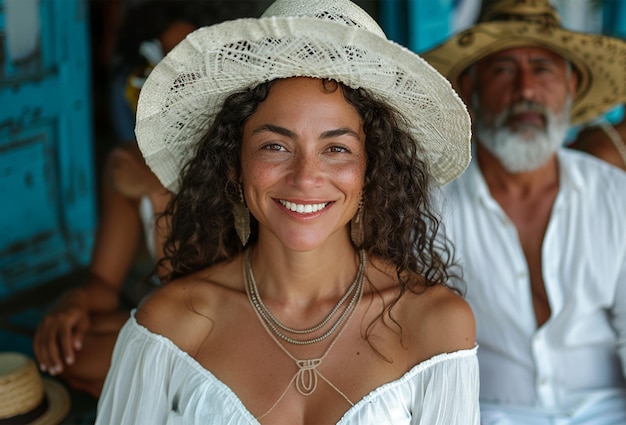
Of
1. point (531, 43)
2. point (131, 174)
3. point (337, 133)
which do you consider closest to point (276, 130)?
point (337, 133)

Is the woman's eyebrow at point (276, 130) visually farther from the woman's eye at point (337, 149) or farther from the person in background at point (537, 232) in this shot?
the person in background at point (537, 232)

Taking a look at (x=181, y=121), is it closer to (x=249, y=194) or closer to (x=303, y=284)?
(x=249, y=194)

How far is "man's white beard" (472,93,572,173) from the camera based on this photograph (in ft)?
10.6

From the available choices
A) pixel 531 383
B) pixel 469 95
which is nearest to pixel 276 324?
pixel 531 383

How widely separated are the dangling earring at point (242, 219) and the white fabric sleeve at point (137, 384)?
0.40m

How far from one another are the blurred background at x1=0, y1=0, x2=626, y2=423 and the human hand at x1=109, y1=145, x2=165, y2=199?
469 millimetres

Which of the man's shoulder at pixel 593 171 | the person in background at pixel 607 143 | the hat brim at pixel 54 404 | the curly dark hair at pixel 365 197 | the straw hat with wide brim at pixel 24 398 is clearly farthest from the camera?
the person in background at pixel 607 143

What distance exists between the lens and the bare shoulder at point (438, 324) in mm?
2275

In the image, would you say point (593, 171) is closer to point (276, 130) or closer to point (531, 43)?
point (531, 43)

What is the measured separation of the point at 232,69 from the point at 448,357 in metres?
0.94

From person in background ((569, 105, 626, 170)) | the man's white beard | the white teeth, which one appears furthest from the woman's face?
person in background ((569, 105, 626, 170))

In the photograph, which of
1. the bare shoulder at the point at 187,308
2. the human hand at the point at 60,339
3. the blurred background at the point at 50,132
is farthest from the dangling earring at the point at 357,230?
the blurred background at the point at 50,132

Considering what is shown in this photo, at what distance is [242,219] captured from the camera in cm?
252

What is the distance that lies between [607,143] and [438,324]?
5.39 ft
